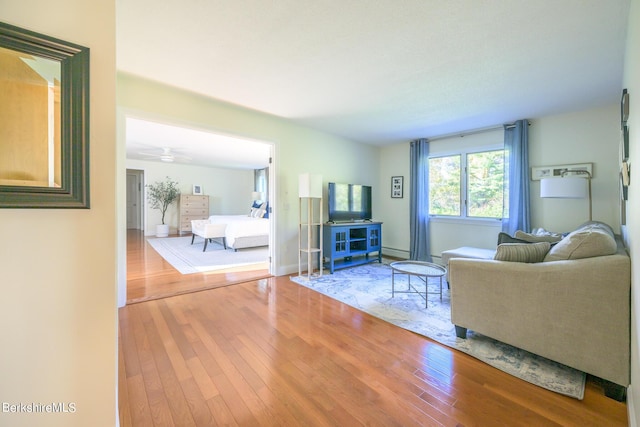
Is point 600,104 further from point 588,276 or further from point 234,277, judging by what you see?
point 234,277

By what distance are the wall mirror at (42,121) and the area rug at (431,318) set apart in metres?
2.49

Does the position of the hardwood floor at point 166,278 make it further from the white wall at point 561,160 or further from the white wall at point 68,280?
the white wall at point 561,160

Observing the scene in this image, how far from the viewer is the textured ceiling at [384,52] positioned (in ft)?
5.42

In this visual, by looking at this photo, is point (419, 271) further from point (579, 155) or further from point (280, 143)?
point (579, 155)

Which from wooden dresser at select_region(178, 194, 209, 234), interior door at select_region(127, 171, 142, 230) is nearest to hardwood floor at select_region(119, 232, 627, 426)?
wooden dresser at select_region(178, 194, 209, 234)

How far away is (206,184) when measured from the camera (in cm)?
887

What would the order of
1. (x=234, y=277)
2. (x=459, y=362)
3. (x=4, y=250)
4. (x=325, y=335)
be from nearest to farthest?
(x=4, y=250), (x=459, y=362), (x=325, y=335), (x=234, y=277)

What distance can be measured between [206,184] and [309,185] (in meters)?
6.38

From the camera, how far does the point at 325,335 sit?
86.4 inches

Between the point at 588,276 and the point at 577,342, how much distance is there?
419mm

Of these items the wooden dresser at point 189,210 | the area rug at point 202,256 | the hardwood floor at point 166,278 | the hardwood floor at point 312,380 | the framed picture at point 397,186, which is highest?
the framed picture at point 397,186

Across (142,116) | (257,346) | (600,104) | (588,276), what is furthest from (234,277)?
(600,104)

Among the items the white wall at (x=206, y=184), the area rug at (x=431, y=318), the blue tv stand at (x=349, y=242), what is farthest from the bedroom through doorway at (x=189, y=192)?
the area rug at (x=431, y=318)

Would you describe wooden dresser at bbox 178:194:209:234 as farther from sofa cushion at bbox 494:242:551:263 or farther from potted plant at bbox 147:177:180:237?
sofa cushion at bbox 494:242:551:263
